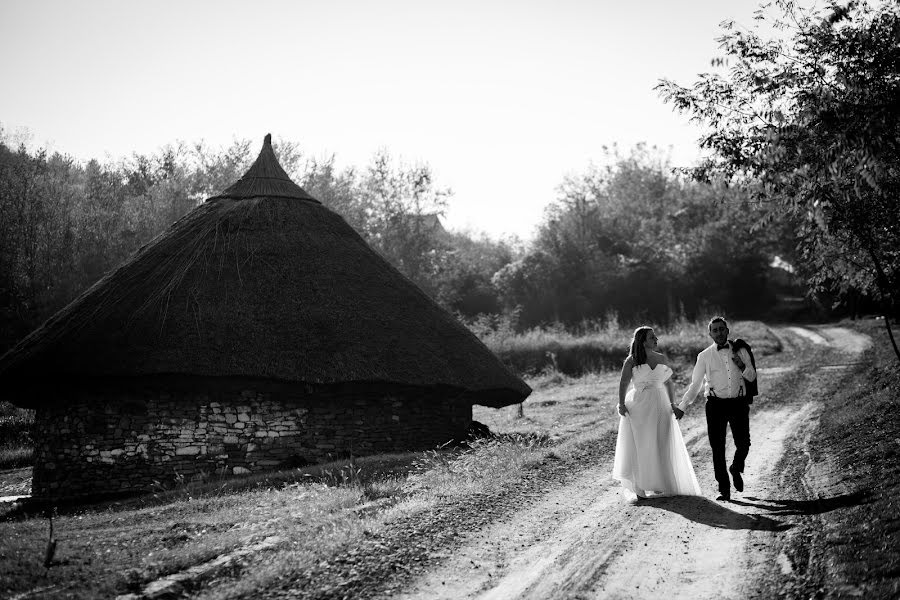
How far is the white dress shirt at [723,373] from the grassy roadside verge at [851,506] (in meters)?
1.32

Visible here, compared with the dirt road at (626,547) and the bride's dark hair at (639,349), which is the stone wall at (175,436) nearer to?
the dirt road at (626,547)

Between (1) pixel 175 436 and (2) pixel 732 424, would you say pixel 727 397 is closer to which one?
(2) pixel 732 424

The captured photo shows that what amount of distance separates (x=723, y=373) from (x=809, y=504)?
5.16 feet

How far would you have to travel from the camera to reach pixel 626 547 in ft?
21.3

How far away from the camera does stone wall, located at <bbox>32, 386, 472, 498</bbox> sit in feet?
47.2

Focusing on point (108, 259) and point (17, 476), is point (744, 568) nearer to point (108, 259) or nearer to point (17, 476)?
point (17, 476)

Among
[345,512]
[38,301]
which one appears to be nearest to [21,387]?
[345,512]

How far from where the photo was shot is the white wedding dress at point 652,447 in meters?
8.25

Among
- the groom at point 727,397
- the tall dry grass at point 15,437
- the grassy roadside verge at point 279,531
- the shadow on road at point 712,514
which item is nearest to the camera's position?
the grassy roadside verge at point 279,531

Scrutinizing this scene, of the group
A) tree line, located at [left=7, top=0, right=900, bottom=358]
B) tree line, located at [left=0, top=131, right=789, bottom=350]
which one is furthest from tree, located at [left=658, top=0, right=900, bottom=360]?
tree line, located at [left=0, top=131, right=789, bottom=350]

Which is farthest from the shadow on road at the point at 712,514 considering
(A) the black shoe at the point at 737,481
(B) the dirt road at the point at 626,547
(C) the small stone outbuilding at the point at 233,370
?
(C) the small stone outbuilding at the point at 233,370

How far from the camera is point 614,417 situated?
55.6 feet

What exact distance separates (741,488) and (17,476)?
17.1 metres

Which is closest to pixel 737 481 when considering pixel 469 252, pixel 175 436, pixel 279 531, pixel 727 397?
pixel 727 397
